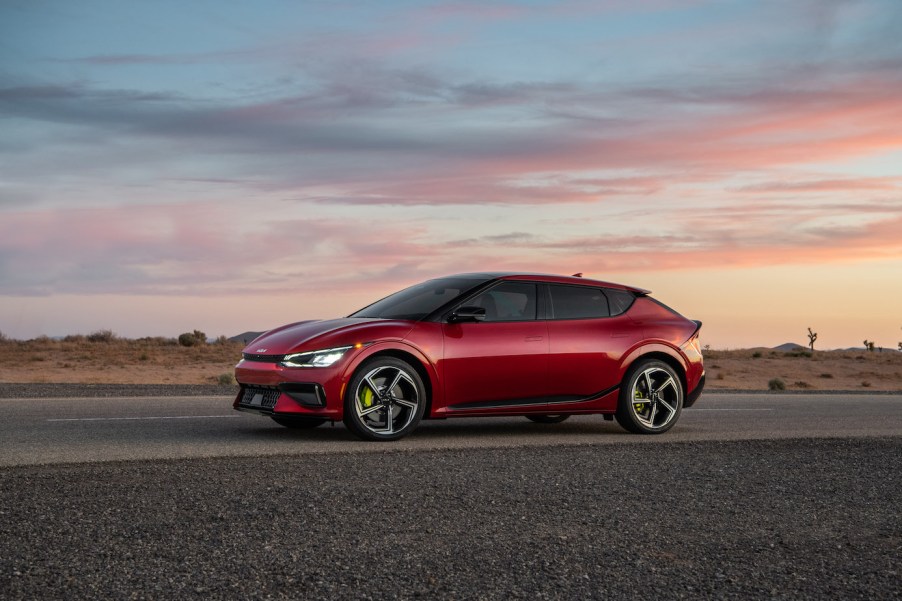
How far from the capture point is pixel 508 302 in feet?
34.8

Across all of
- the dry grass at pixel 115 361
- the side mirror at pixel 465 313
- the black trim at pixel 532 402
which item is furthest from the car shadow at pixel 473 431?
the dry grass at pixel 115 361

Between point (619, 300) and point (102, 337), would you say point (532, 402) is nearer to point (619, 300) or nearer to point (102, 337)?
point (619, 300)

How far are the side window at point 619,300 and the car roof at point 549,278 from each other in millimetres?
63

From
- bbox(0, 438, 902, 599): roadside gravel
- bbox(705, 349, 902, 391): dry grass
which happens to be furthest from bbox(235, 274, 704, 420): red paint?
bbox(705, 349, 902, 391): dry grass

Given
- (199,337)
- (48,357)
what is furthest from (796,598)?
(199,337)

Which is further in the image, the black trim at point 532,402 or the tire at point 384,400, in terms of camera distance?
the black trim at point 532,402

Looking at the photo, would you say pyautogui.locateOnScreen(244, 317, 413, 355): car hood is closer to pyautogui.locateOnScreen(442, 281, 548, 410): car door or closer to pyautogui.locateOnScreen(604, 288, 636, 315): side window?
pyautogui.locateOnScreen(442, 281, 548, 410): car door

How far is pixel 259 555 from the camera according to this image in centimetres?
511

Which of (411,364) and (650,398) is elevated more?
(411,364)

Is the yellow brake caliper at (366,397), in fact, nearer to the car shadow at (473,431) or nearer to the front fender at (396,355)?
the front fender at (396,355)

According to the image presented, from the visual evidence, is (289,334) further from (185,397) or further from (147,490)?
(185,397)

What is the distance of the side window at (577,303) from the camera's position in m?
10.8

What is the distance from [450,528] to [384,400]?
401 centimetres

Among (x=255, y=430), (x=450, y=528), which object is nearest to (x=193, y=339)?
(x=255, y=430)
